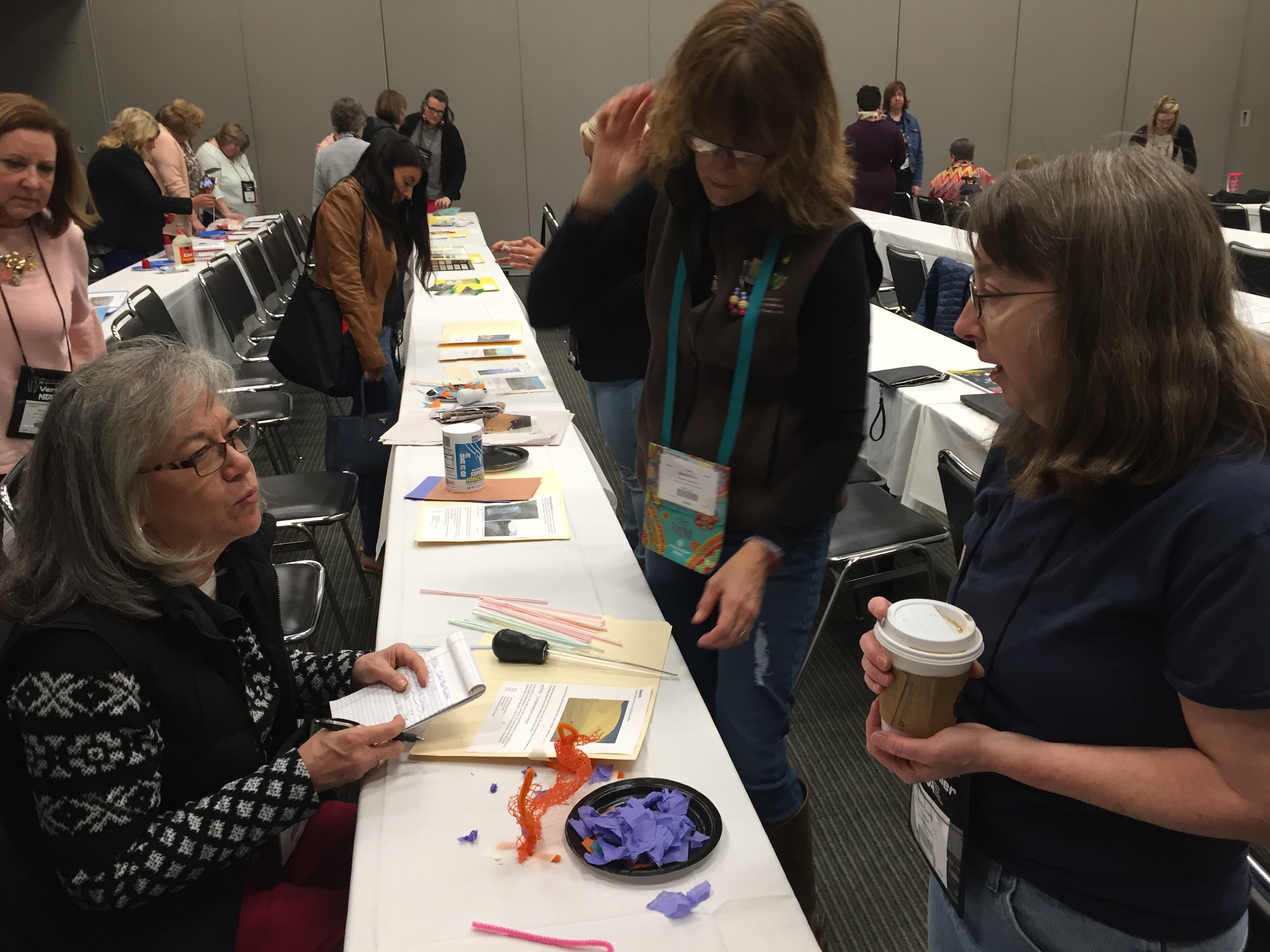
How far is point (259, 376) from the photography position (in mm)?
4383

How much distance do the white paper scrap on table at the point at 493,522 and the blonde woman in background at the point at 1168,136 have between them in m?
1.20

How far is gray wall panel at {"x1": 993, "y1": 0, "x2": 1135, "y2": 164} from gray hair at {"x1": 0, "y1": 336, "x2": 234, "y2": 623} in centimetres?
1050

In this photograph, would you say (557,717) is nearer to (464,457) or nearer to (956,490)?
(464,457)

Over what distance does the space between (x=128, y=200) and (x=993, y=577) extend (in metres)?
6.24

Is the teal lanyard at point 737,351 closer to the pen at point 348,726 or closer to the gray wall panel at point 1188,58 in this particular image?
the pen at point 348,726

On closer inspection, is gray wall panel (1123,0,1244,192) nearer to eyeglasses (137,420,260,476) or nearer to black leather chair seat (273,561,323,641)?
black leather chair seat (273,561,323,641)

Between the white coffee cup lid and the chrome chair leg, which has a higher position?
the white coffee cup lid

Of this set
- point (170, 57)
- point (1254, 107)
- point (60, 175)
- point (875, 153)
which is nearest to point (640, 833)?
point (60, 175)

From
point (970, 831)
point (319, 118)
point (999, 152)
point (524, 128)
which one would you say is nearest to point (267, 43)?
point (319, 118)

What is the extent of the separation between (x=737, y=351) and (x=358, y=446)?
195 centimetres

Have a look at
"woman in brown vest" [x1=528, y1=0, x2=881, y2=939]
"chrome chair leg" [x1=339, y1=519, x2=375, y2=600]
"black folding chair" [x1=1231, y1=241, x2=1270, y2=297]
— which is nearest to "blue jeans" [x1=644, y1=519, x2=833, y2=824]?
"woman in brown vest" [x1=528, y1=0, x2=881, y2=939]

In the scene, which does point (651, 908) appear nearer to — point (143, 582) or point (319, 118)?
point (143, 582)

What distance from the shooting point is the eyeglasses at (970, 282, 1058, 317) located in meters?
0.82

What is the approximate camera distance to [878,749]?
35.5 inches
